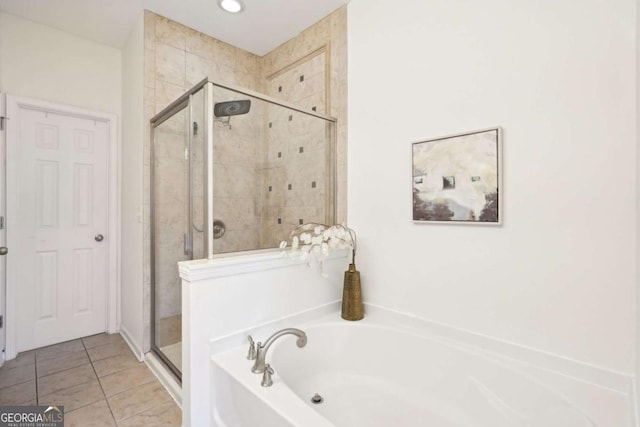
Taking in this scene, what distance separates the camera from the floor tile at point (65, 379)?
1.90 meters

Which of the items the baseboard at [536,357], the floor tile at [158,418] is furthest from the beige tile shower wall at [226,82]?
the baseboard at [536,357]

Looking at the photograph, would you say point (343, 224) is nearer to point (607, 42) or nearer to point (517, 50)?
point (517, 50)

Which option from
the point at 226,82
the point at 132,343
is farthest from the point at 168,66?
the point at 132,343

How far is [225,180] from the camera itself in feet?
5.94

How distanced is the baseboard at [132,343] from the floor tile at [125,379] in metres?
0.11

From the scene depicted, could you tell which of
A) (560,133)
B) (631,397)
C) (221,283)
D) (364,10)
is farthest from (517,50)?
(221,283)

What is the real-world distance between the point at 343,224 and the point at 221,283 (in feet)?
3.05

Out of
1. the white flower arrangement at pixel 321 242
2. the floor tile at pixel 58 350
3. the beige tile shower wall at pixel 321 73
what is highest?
the beige tile shower wall at pixel 321 73

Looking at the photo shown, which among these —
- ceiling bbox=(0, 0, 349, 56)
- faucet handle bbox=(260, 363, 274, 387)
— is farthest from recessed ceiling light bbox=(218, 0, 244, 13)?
faucet handle bbox=(260, 363, 274, 387)

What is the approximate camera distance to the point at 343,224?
2088 mm

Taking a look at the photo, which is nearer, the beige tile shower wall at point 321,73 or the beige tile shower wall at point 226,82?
the beige tile shower wall at point 226,82

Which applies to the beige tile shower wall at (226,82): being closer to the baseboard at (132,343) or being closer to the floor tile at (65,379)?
the baseboard at (132,343)

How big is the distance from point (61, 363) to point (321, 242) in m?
2.15

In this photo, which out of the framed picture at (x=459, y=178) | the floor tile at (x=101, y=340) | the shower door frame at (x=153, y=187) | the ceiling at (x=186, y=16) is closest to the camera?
the framed picture at (x=459, y=178)
